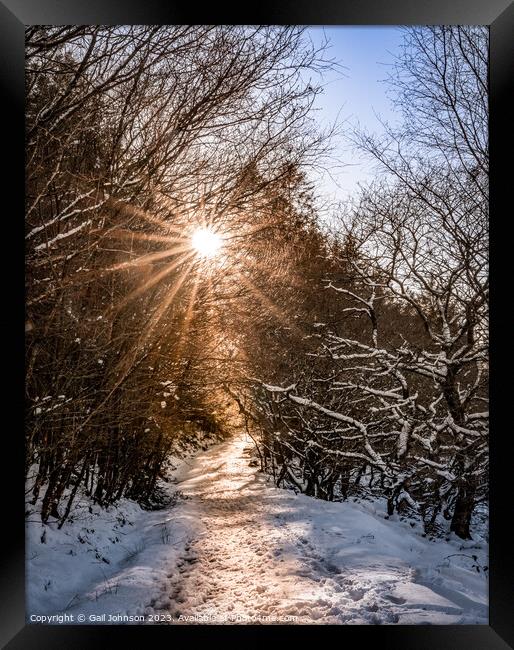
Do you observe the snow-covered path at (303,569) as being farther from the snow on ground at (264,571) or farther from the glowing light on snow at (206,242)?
the glowing light on snow at (206,242)

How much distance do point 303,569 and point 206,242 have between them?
273cm

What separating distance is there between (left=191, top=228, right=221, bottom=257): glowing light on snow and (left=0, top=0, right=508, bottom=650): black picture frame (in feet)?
4.20

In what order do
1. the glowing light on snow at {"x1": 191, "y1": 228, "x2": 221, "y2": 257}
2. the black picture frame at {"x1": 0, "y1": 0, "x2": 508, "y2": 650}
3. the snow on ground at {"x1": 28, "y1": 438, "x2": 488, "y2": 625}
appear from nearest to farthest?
the black picture frame at {"x1": 0, "y1": 0, "x2": 508, "y2": 650} → the snow on ground at {"x1": 28, "y1": 438, "x2": 488, "y2": 625} → the glowing light on snow at {"x1": 191, "y1": 228, "x2": 221, "y2": 257}

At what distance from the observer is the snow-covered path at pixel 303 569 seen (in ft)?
7.75

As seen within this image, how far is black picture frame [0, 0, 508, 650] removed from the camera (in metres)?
2.16

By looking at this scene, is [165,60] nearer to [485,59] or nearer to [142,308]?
[142,308]

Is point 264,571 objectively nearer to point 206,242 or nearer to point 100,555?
point 100,555

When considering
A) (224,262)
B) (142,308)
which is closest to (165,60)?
(224,262)

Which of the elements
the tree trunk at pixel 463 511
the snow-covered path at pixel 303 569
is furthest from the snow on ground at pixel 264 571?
the tree trunk at pixel 463 511

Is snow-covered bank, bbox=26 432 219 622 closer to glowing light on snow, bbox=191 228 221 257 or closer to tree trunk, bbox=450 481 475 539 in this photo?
glowing light on snow, bbox=191 228 221 257

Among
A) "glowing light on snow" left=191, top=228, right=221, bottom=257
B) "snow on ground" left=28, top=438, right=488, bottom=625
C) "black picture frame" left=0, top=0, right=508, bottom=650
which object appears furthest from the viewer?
"glowing light on snow" left=191, top=228, right=221, bottom=257

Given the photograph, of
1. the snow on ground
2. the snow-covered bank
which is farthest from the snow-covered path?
the snow-covered bank

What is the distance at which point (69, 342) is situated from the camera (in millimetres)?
2629
